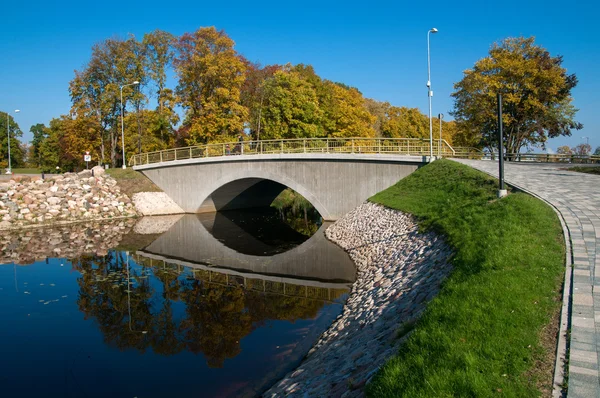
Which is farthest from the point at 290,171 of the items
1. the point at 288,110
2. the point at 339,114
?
the point at 339,114

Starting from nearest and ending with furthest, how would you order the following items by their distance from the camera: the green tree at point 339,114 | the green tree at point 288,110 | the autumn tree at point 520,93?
the autumn tree at point 520,93 → the green tree at point 288,110 → the green tree at point 339,114

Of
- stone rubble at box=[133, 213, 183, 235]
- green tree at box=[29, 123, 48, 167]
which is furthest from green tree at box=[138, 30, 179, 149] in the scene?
green tree at box=[29, 123, 48, 167]

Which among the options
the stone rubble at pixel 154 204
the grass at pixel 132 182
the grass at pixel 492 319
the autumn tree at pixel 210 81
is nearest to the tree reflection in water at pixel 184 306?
the grass at pixel 492 319

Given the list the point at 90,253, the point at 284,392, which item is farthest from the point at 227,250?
the point at 284,392

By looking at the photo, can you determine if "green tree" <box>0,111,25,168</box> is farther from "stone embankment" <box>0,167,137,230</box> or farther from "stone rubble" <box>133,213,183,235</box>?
"stone rubble" <box>133,213,183,235</box>

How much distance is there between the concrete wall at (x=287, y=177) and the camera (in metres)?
24.9

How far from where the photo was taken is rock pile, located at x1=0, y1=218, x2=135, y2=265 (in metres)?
20.8

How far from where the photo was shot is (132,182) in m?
35.8

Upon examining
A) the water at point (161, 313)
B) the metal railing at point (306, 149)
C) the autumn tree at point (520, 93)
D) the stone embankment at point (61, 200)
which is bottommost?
the water at point (161, 313)

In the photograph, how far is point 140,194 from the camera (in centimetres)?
3494

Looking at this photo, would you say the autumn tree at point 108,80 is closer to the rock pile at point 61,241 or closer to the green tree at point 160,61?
the green tree at point 160,61

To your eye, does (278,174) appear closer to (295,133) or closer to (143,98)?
(295,133)

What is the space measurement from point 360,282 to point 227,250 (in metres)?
9.68

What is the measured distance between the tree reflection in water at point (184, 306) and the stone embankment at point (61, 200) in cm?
1359
